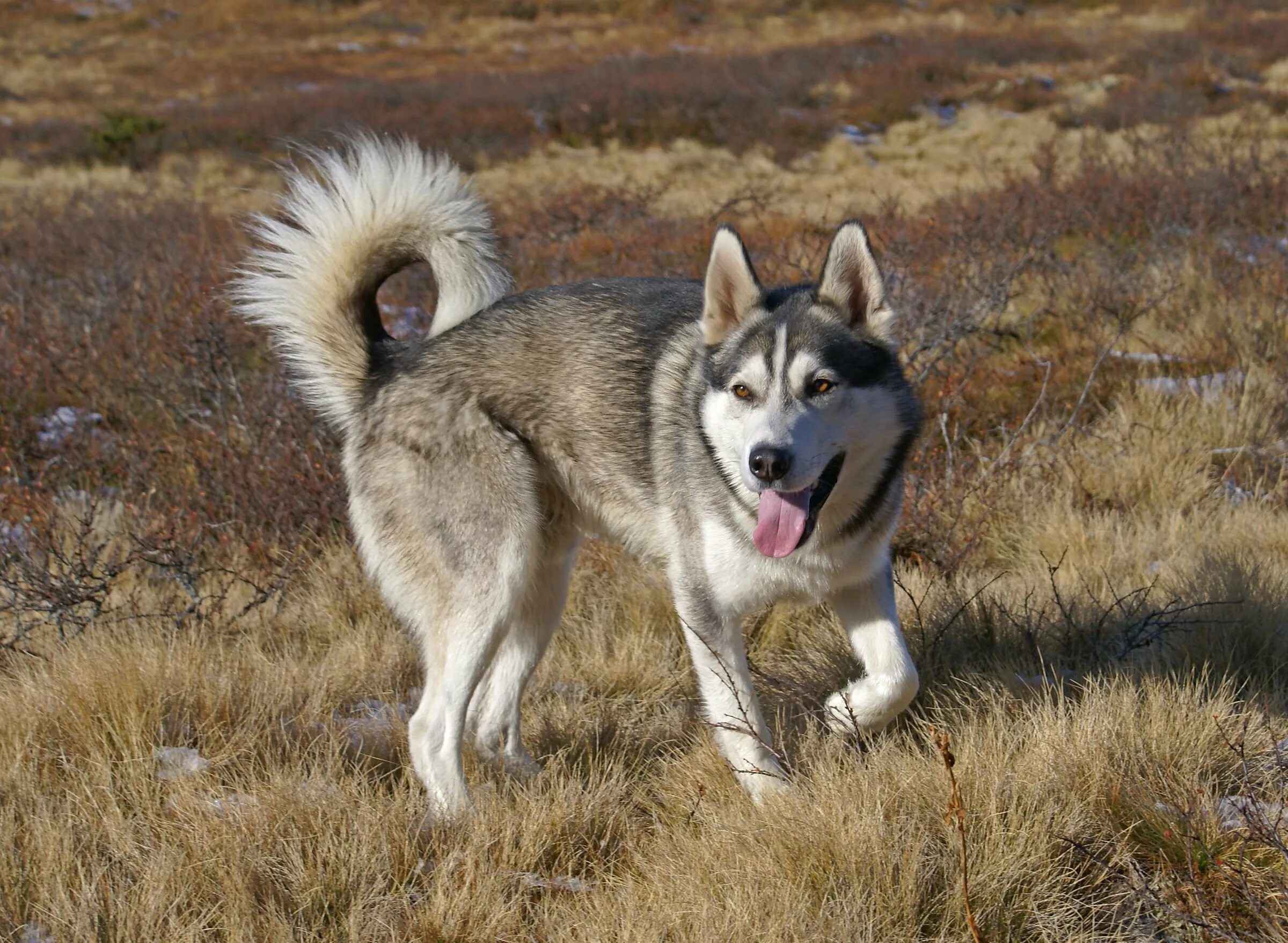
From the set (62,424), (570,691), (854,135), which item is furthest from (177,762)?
(854,135)

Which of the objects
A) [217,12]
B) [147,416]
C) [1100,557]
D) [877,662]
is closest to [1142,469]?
[1100,557]

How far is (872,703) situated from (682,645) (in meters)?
1.12

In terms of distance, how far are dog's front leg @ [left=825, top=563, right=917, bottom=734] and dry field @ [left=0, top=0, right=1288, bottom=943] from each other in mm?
96

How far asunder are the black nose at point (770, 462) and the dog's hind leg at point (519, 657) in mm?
999

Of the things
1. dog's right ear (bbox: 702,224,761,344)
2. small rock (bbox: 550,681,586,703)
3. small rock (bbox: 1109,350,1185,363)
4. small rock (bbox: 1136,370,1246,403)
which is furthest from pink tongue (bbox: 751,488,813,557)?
small rock (bbox: 1109,350,1185,363)

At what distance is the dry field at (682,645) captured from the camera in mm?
2439

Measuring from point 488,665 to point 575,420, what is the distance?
0.80 metres

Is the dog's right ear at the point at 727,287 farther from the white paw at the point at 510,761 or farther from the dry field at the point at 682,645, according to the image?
the white paw at the point at 510,761

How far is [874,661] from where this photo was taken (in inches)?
121

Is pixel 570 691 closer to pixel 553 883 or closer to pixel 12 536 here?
pixel 553 883

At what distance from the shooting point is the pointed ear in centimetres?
310

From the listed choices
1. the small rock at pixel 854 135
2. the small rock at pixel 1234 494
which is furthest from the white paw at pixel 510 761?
the small rock at pixel 854 135

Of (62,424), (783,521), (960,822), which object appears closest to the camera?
(960,822)

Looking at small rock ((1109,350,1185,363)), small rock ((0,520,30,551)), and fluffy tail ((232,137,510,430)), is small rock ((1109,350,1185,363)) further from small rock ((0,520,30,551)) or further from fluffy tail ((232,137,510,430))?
small rock ((0,520,30,551))
